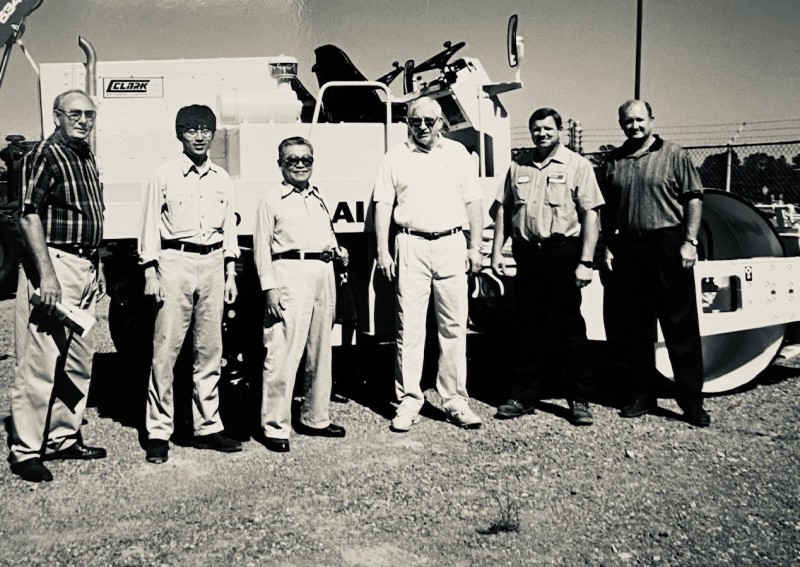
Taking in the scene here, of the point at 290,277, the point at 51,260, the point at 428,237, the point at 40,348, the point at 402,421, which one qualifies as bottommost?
the point at 402,421

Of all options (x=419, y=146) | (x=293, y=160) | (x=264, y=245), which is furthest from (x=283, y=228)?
(x=419, y=146)

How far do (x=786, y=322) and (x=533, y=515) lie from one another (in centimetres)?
299

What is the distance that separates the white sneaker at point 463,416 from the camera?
5297 mm

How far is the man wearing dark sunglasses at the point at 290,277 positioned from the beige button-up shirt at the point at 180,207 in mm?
269

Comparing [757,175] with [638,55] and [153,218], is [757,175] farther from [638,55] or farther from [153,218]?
[153,218]

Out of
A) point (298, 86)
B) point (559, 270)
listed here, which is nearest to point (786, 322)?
point (559, 270)

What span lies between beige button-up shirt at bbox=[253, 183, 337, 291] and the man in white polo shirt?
44cm

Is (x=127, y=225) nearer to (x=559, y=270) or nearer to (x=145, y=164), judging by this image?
(x=145, y=164)

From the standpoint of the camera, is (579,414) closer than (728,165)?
Yes

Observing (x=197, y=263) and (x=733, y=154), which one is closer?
(x=197, y=263)

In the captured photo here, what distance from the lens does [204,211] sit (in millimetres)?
4680

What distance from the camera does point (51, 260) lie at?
4359 millimetres

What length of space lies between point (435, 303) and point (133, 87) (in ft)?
9.25

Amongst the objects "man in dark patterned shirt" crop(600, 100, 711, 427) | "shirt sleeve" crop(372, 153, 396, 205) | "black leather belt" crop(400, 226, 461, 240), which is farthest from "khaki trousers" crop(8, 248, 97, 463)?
"man in dark patterned shirt" crop(600, 100, 711, 427)
